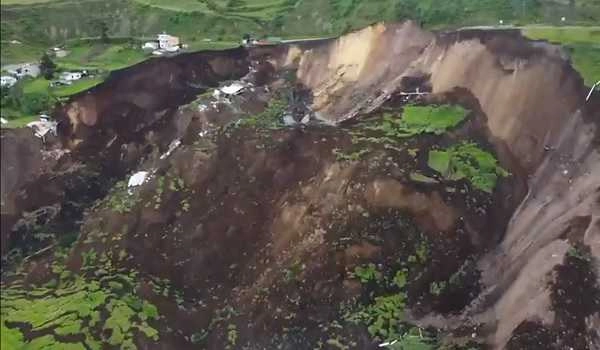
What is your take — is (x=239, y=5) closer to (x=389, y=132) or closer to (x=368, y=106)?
(x=368, y=106)

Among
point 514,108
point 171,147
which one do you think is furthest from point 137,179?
point 514,108

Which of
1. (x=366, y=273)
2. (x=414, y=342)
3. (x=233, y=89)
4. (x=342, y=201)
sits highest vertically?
(x=233, y=89)

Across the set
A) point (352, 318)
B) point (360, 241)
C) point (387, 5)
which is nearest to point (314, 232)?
point (360, 241)

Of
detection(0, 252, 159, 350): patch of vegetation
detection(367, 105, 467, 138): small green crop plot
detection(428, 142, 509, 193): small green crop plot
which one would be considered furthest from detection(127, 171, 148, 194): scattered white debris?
detection(428, 142, 509, 193): small green crop plot

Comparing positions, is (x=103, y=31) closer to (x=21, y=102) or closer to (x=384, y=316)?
(x=21, y=102)

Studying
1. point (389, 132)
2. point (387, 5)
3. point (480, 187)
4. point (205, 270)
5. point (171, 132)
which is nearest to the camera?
point (205, 270)

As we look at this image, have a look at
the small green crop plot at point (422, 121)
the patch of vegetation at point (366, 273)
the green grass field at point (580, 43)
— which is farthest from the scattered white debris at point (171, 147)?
the green grass field at point (580, 43)

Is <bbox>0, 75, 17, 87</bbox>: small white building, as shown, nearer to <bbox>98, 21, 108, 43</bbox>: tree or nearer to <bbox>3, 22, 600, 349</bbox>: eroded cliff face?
<bbox>3, 22, 600, 349</bbox>: eroded cliff face
